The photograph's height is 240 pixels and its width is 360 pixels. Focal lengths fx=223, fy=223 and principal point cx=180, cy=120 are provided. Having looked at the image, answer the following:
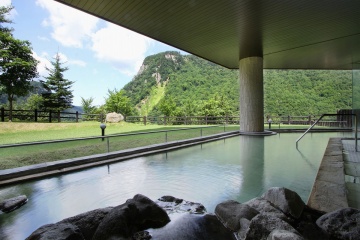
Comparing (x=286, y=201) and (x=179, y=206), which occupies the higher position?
(x=286, y=201)

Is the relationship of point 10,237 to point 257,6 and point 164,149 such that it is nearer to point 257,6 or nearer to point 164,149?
point 164,149

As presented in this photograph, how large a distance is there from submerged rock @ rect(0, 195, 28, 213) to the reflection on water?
77 mm

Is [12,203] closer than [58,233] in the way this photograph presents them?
No

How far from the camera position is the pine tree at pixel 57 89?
→ 69.2 ft

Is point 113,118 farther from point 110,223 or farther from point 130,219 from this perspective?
point 110,223

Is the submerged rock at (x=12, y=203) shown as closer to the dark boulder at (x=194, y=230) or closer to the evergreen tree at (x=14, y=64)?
the dark boulder at (x=194, y=230)

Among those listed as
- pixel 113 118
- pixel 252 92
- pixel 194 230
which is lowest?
pixel 194 230

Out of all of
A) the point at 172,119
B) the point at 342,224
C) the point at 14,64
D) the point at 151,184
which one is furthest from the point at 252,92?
the point at 14,64

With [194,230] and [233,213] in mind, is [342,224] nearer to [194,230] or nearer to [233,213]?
[233,213]

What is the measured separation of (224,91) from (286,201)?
27.6m

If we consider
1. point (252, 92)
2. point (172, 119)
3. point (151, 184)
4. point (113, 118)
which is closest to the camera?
point (151, 184)

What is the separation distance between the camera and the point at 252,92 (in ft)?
34.8

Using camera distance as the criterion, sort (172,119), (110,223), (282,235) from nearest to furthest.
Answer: (282,235) < (110,223) < (172,119)

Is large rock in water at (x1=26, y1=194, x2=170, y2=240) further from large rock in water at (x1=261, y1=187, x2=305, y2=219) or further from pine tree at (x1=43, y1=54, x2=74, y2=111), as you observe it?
pine tree at (x1=43, y1=54, x2=74, y2=111)
